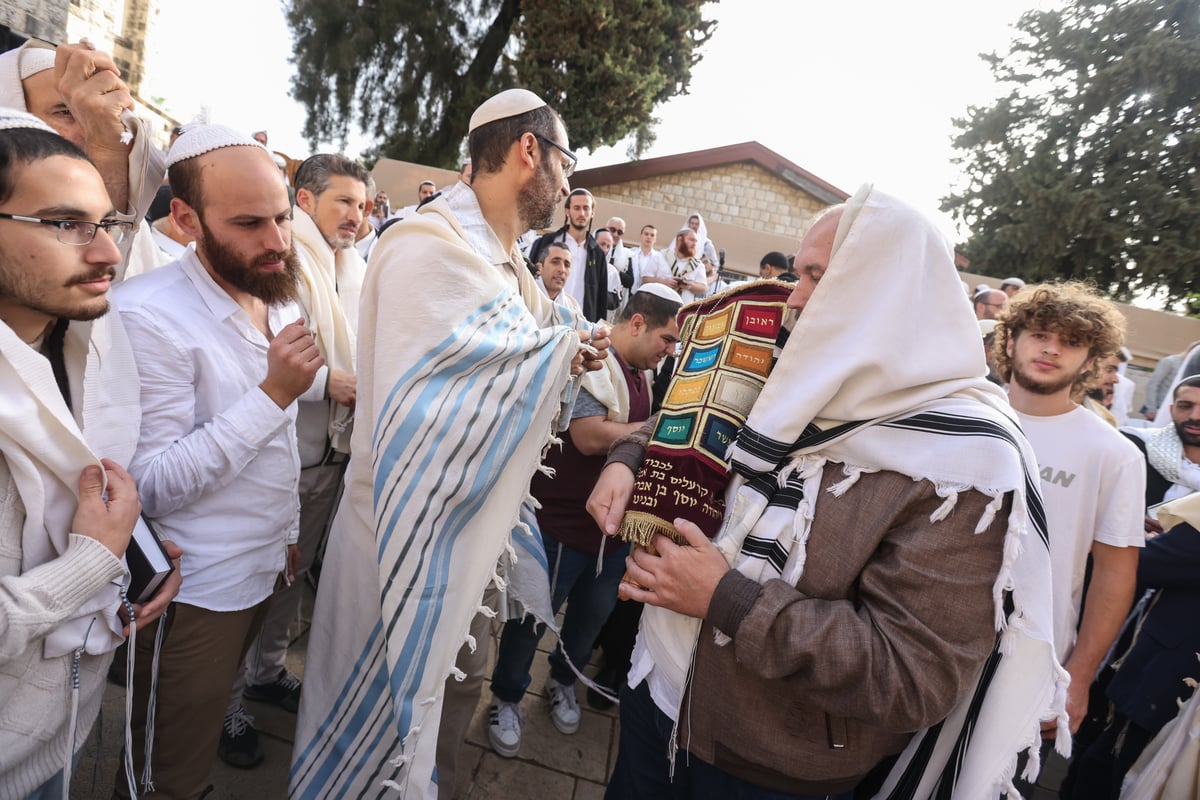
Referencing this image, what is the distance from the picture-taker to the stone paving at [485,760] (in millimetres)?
2432

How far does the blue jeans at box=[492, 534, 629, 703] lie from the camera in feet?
9.64

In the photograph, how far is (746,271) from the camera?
14211 millimetres

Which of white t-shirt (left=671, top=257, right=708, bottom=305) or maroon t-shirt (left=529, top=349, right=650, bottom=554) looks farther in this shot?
white t-shirt (left=671, top=257, right=708, bottom=305)

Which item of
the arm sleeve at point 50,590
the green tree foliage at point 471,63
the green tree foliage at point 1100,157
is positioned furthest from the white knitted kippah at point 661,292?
the green tree foliage at point 1100,157

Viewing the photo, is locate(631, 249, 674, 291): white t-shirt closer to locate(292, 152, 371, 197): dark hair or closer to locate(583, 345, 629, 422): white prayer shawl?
locate(292, 152, 371, 197): dark hair

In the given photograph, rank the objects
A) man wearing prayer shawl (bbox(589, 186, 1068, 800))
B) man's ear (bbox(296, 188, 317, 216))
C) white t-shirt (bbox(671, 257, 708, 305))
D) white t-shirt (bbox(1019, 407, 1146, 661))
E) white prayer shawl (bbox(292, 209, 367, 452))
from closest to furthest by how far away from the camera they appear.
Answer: man wearing prayer shawl (bbox(589, 186, 1068, 800)), white t-shirt (bbox(1019, 407, 1146, 661)), white prayer shawl (bbox(292, 209, 367, 452)), man's ear (bbox(296, 188, 317, 216)), white t-shirt (bbox(671, 257, 708, 305))

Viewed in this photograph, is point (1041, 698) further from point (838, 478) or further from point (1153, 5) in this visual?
point (1153, 5)

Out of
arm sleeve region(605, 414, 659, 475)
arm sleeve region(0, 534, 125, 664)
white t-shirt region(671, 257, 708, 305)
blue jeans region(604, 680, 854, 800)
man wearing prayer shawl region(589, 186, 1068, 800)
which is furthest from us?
white t-shirt region(671, 257, 708, 305)

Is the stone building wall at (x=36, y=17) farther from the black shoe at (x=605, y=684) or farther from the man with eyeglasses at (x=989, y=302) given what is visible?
the man with eyeglasses at (x=989, y=302)

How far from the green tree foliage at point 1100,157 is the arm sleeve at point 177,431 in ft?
87.3

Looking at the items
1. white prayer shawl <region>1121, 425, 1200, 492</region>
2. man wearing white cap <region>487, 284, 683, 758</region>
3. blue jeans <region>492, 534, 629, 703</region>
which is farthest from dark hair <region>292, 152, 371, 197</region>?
white prayer shawl <region>1121, 425, 1200, 492</region>

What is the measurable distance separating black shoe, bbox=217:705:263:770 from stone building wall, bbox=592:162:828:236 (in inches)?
682

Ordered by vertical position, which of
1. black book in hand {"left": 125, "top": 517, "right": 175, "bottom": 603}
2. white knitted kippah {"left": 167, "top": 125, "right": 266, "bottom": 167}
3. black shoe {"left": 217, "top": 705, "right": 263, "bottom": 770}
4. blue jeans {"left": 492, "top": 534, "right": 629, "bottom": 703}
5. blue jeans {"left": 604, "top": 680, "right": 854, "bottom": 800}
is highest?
white knitted kippah {"left": 167, "top": 125, "right": 266, "bottom": 167}

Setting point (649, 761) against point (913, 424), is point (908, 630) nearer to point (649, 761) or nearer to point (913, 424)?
point (913, 424)
